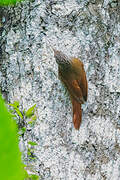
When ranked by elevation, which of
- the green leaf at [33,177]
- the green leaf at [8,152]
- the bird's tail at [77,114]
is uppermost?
the green leaf at [8,152]

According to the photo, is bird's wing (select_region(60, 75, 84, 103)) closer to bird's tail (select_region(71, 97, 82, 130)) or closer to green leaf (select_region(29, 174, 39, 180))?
bird's tail (select_region(71, 97, 82, 130))

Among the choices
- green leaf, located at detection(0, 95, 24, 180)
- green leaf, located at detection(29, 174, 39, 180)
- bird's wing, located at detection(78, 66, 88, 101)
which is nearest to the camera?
green leaf, located at detection(0, 95, 24, 180)

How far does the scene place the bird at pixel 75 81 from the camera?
1.58 m

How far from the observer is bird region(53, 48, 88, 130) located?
1585 mm

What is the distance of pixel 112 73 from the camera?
5.52 feet

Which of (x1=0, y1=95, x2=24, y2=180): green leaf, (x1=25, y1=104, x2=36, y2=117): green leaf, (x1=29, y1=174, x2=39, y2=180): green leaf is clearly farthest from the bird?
(x1=0, y1=95, x2=24, y2=180): green leaf

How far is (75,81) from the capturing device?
1.79 metres

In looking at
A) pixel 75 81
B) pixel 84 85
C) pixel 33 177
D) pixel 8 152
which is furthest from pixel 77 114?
pixel 8 152

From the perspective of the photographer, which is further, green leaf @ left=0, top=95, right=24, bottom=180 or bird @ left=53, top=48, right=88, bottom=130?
bird @ left=53, top=48, right=88, bottom=130

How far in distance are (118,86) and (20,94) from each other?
0.68 meters

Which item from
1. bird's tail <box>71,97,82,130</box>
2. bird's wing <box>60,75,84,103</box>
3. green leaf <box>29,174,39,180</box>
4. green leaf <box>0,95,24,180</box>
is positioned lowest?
green leaf <box>29,174,39,180</box>

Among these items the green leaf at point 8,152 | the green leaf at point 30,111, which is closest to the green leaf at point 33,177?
the green leaf at point 30,111

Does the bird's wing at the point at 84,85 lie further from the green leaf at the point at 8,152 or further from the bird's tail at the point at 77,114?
the green leaf at the point at 8,152

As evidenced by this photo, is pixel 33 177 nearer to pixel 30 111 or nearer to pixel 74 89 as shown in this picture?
pixel 30 111
